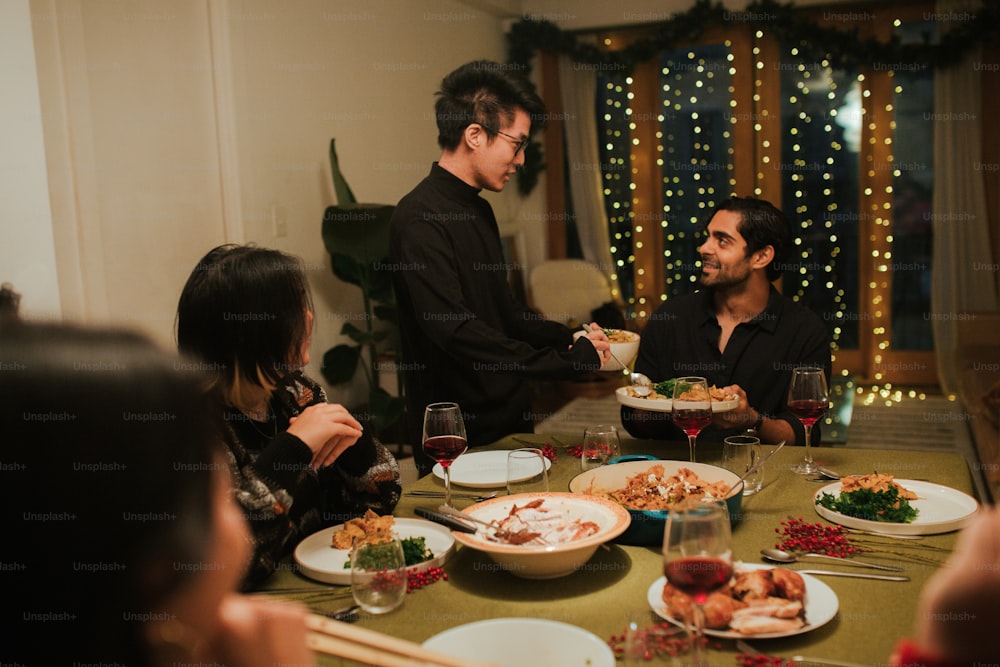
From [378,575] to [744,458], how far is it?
865 mm

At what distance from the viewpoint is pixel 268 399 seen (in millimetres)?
1786

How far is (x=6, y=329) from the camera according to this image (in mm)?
713

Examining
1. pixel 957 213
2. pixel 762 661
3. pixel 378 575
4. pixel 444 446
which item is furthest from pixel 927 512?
pixel 957 213

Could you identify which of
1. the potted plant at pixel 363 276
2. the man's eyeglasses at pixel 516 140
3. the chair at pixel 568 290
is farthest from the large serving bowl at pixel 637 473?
the chair at pixel 568 290

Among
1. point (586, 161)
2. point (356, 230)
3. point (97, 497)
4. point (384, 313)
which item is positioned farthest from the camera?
point (586, 161)

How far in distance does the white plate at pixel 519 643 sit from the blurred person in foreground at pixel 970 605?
0.51 metres

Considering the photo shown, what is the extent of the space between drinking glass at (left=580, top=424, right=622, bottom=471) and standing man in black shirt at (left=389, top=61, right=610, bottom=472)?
49 cm

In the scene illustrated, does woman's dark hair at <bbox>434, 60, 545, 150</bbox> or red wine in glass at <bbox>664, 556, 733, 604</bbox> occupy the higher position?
woman's dark hair at <bbox>434, 60, 545, 150</bbox>

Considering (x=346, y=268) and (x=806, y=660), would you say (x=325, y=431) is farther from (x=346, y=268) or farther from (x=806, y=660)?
(x=346, y=268)

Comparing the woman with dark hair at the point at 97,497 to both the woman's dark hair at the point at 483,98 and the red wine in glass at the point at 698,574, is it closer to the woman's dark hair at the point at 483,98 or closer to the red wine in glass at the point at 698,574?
the red wine in glass at the point at 698,574

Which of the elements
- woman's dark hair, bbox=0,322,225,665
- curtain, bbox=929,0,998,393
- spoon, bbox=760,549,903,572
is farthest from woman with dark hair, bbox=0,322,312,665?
curtain, bbox=929,0,998,393

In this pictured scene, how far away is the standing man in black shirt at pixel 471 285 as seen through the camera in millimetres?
2402

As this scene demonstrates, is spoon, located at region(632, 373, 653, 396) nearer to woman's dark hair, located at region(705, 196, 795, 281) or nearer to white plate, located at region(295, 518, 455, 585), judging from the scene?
woman's dark hair, located at region(705, 196, 795, 281)

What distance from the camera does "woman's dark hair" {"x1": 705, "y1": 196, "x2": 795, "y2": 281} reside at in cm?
283
